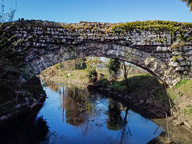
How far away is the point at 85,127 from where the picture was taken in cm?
669

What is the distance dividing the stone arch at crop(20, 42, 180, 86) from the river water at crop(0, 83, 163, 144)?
231 centimetres

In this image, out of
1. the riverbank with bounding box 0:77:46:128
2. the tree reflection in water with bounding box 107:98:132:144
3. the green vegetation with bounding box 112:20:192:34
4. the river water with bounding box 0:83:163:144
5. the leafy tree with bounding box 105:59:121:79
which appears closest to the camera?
the river water with bounding box 0:83:163:144

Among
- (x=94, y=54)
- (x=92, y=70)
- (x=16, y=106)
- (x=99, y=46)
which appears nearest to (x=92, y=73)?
(x=92, y=70)

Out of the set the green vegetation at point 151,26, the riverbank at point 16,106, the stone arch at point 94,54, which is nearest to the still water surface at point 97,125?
the riverbank at point 16,106

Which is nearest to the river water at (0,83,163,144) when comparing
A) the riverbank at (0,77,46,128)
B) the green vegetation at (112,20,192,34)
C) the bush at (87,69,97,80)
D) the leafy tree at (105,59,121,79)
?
the riverbank at (0,77,46,128)

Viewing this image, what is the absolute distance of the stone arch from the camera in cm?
696

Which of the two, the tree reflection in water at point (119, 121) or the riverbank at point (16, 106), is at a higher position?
the riverbank at point (16, 106)

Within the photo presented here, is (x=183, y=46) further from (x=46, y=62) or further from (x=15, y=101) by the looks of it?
(x=15, y=101)

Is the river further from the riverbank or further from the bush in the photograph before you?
the bush

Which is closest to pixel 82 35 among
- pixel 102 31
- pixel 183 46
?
pixel 102 31

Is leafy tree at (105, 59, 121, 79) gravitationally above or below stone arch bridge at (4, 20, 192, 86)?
below

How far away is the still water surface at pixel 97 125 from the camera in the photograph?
569 cm

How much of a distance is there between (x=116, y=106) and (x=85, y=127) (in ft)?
12.4

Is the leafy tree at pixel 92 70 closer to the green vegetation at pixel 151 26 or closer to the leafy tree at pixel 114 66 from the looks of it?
the leafy tree at pixel 114 66
